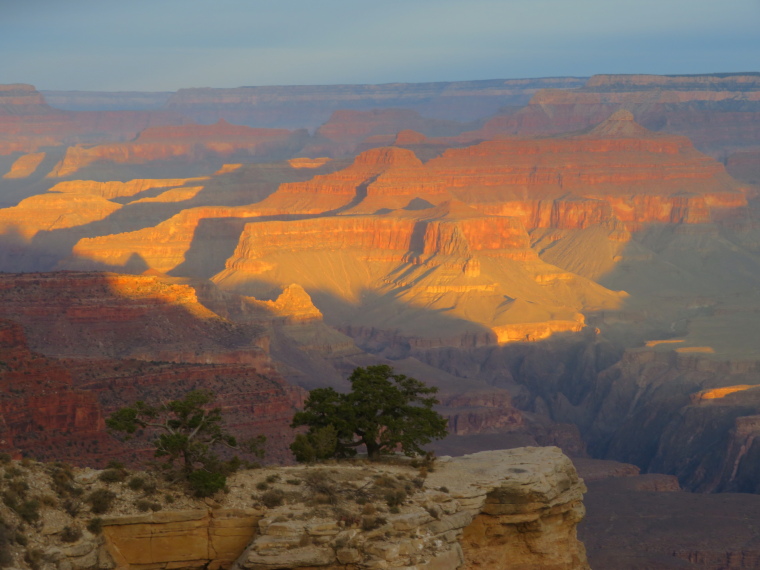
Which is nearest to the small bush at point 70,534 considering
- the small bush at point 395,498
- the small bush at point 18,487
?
the small bush at point 18,487

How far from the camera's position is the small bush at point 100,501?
108ft

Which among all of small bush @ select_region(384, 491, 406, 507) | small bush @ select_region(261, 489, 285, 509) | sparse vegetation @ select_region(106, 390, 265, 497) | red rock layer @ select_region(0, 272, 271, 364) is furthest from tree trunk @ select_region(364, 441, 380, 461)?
red rock layer @ select_region(0, 272, 271, 364)

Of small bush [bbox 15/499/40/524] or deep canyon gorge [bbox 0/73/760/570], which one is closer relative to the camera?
small bush [bbox 15/499/40/524]

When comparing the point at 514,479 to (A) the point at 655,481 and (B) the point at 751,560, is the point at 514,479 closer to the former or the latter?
(B) the point at 751,560

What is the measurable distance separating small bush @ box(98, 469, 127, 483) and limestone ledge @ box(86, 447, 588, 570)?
1.34 meters

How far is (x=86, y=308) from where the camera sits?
3472 inches

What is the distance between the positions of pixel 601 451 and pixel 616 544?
51306 millimetres

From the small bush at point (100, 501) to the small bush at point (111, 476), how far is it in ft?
1.70

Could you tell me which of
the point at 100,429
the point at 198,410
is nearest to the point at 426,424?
the point at 198,410

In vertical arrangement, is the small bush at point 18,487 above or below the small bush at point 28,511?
above

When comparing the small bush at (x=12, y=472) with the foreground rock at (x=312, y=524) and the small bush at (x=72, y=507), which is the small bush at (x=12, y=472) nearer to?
the foreground rock at (x=312, y=524)

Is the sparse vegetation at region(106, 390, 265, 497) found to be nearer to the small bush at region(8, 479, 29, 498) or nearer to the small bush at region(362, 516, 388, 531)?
the small bush at region(362, 516, 388, 531)

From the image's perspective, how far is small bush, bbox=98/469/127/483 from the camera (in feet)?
112

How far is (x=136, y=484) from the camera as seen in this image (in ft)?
112
